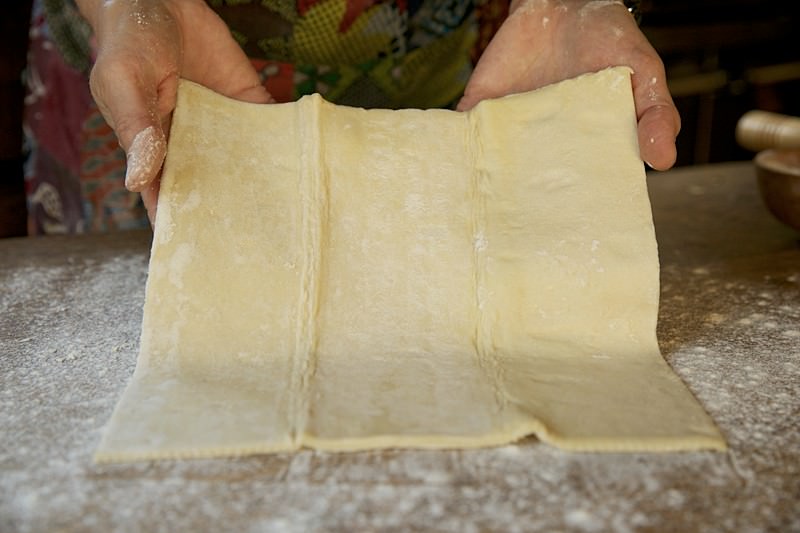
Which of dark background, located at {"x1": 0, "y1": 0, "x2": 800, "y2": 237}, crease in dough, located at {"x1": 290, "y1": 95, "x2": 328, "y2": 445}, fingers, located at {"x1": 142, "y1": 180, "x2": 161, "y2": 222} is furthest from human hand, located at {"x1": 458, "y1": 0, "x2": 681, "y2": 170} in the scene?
dark background, located at {"x1": 0, "y1": 0, "x2": 800, "y2": 237}

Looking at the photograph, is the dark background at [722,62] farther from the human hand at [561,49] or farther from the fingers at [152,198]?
the fingers at [152,198]

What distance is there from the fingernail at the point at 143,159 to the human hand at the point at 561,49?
2.00 ft

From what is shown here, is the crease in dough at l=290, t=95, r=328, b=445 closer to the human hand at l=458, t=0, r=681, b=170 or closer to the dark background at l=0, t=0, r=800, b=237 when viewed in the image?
the human hand at l=458, t=0, r=681, b=170

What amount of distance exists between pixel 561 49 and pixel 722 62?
9.29ft

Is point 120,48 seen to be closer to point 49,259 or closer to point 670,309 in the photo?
point 49,259

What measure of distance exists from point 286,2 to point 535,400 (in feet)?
3.73

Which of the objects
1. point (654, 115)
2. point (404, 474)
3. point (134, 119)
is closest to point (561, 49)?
point (654, 115)

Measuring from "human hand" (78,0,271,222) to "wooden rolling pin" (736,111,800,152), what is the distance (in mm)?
1209

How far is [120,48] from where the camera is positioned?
1182 mm

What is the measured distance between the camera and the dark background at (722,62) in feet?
11.7

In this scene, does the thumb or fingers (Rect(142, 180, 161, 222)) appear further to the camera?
fingers (Rect(142, 180, 161, 222))

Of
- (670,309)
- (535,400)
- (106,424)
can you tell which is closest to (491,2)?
(670,309)

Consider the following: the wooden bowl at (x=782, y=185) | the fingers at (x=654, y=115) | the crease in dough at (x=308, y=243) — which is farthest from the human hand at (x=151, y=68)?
the wooden bowl at (x=782, y=185)

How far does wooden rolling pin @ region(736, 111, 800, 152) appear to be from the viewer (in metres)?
1.79
